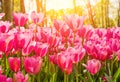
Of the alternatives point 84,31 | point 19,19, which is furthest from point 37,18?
point 84,31

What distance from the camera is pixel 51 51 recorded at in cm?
337

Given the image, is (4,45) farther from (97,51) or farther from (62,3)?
(62,3)

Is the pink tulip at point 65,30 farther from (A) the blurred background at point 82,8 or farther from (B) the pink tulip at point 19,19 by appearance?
(A) the blurred background at point 82,8

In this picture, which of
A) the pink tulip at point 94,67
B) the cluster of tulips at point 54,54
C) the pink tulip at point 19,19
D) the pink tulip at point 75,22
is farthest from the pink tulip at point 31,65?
the pink tulip at point 19,19

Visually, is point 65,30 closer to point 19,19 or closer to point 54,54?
point 54,54

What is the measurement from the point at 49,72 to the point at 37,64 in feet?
2.35

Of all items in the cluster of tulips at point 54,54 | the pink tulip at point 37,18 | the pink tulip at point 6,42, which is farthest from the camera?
the pink tulip at point 37,18

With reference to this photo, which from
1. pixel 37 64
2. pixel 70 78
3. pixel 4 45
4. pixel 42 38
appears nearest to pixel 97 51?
pixel 70 78

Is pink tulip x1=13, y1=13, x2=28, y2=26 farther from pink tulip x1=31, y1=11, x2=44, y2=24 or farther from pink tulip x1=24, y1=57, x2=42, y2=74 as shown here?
pink tulip x1=24, y1=57, x2=42, y2=74

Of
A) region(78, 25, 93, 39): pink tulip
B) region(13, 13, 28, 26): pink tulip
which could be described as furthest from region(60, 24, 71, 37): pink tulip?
region(13, 13, 28, 26): pink tulip

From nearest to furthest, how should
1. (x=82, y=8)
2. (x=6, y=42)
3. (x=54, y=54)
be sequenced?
(x=6, y=42)
(x=54, y=54)
(x=82, y=8)

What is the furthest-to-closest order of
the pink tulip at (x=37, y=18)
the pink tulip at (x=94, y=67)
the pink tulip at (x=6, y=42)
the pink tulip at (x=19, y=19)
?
1. the pink tulip at (x=37, y=18)
2. the pink tulip at (x=19, y=19)
3. the pink tulip at (x=94, y=67)
4. the pink tulip at (x=6, y=42)

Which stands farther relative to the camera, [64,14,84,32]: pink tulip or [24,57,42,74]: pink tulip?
[64,14,84,32]: pink tulip

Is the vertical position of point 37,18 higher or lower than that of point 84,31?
higher
